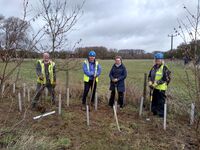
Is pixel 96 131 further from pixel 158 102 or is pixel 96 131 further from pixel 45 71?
pixel 45 71

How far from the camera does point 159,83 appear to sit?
6902mm

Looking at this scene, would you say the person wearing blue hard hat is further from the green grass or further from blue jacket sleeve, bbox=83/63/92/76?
blue jacket sleeve, bbox=83/63/92/76

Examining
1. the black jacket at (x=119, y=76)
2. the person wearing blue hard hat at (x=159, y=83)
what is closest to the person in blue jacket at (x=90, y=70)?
the black jacket at (x=119, y=76)

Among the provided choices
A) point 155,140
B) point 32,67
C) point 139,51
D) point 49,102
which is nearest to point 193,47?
point 155,140

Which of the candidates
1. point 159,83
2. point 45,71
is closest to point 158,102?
point 159,83

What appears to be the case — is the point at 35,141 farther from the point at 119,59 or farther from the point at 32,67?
the point at 119,59

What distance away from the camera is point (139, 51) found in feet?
149

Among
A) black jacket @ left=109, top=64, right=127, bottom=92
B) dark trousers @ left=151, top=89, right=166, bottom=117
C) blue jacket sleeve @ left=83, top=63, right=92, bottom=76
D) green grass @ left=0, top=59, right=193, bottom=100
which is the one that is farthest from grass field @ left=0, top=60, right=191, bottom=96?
black jacket @ left=109, top=64, right=127, bottom=92

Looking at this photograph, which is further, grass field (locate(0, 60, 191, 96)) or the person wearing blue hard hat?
the person wearing blue hard hat

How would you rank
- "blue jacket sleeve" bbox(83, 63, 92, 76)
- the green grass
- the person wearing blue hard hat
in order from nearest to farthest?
the green grass < the person wearing blue hard hat < "blue jacket sleeve" bbox(83, 63, 92, 76)

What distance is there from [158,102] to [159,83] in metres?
0.54

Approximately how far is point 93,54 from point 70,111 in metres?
1.74

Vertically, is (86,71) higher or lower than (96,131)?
higher

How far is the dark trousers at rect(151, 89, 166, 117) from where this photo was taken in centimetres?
700
